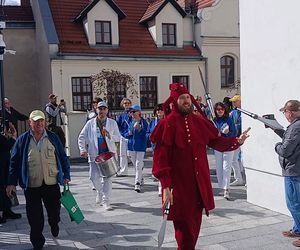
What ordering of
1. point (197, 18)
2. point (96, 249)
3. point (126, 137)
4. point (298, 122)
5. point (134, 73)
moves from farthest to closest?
point (197, 18) < point (134, 73) < point (126, 137) < point (96, 249) < point (298, 122)

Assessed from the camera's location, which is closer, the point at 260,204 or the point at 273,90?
the point at 273,90

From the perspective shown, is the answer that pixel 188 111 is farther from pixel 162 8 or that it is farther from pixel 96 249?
pixel 162 8

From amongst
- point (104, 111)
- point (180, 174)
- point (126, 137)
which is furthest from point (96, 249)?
point (126, 137)

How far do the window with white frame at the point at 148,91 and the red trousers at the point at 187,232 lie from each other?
17636mm

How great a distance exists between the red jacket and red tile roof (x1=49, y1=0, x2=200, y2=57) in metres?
16.2

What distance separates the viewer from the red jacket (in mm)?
4488

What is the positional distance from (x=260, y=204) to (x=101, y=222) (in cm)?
276

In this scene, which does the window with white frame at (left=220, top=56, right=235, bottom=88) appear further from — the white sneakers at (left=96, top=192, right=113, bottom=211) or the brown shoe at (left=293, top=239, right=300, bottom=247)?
the brown shoe at (left=293, top=239, right=300, bottom=247)

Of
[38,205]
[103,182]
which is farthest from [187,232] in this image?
[103,182]

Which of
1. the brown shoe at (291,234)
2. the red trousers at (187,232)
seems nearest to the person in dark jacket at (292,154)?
the brown shoe at (291,234)

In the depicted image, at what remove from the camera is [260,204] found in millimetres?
7227

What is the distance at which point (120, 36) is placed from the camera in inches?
867

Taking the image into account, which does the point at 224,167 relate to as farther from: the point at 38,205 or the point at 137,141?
the point at 38,205

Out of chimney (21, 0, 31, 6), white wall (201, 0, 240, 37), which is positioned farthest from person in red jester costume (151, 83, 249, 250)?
chimney (21, 0, 31, 6)
